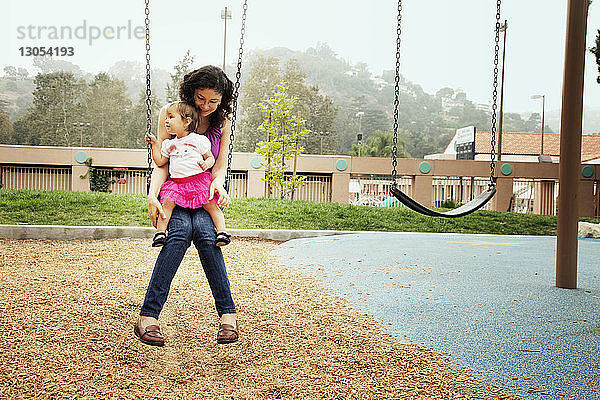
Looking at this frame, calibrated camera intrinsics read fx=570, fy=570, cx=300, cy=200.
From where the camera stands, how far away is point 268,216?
12.4 meters

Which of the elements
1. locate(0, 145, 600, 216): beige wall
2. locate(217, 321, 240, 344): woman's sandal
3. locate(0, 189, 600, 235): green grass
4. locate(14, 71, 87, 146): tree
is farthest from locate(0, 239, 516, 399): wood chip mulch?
locate(14, 71, 87, 146): tree

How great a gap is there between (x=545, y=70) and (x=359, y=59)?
58.6ft

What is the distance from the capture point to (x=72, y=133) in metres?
35.3

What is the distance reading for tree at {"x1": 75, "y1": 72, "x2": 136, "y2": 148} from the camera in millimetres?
35828

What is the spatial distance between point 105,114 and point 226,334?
3635 cm

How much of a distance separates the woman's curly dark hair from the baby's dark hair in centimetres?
4

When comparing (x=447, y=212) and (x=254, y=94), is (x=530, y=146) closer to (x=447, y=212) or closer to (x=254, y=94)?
(x=254, y=94)

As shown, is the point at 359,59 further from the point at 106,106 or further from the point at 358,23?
the point at 106,106

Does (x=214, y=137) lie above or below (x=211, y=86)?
below

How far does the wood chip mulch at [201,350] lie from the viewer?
2443 mm

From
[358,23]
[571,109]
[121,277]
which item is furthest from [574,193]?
[358,23]

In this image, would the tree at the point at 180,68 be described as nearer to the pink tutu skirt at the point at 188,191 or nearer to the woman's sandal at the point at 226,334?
the pink tutu skirt at the point at 188,191

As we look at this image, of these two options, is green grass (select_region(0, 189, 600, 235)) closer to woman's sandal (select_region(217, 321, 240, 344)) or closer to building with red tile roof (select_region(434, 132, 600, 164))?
woman's sandal (select_region(217, 321, 240, 344))

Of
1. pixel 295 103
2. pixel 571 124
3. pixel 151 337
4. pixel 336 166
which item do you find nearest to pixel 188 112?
pixel 151 337
